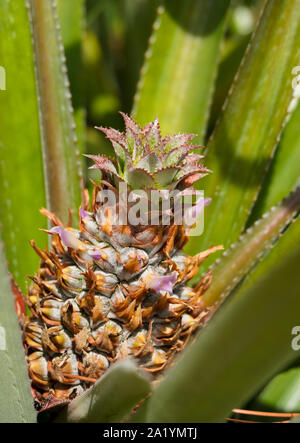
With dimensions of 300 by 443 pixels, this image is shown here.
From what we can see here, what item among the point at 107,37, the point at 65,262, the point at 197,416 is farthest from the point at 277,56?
the point at 107,37

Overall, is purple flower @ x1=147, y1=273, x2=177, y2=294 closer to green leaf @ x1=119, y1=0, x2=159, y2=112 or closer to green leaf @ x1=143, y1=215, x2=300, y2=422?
green leaf @ x1=143, y1=215, x2=300, y2=422

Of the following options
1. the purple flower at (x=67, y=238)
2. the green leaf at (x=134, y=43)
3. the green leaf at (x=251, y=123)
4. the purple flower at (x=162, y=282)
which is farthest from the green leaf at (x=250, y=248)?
the green leaf at (x=134, y=43)

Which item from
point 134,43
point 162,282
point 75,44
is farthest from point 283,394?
point 134,43

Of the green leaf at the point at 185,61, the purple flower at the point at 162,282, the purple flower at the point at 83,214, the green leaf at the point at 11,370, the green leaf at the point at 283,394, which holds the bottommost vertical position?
the green leaf at the point at 283,394

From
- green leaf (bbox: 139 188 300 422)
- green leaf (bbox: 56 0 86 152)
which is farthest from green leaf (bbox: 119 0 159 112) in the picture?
green leaf (bbox: 139 188 300 422)

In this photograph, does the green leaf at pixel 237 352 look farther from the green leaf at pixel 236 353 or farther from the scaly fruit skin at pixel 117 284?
the scaly fruit skin at pixel 117 284

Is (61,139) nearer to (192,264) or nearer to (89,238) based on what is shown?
(89,238)
